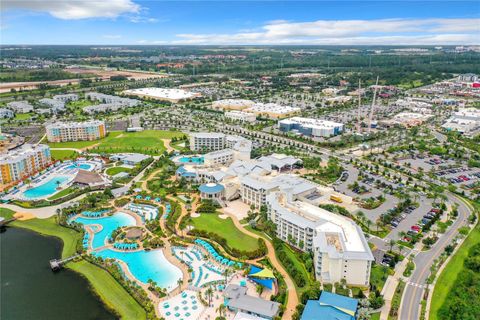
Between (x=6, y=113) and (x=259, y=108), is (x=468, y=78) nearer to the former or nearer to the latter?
(x=259, y=108)

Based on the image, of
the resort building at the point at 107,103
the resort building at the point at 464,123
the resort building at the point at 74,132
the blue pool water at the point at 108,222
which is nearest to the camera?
the blue pool water at the point at 108,222

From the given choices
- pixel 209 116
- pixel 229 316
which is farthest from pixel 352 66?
pixel 229 316

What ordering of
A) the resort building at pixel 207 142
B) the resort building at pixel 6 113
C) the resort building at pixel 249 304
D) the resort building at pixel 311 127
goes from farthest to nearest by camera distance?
the resort building at pixel 6 113 → the resort building at pixel 311 127 → the resort building at pixel 207 142 → the resort building at pixel 249 304

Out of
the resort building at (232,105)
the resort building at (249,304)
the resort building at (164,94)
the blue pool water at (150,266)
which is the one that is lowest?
the blue pool water at (150,266)

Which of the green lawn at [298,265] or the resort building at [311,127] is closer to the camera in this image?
the green lawn at [298,265]

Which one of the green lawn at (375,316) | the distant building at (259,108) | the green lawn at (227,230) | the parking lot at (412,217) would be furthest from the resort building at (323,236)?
the distant building at (259,108)

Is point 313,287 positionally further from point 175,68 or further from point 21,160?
point 175,68

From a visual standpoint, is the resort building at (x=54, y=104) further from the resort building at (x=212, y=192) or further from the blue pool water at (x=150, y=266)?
the blue pool water at (x=150, y=266)
